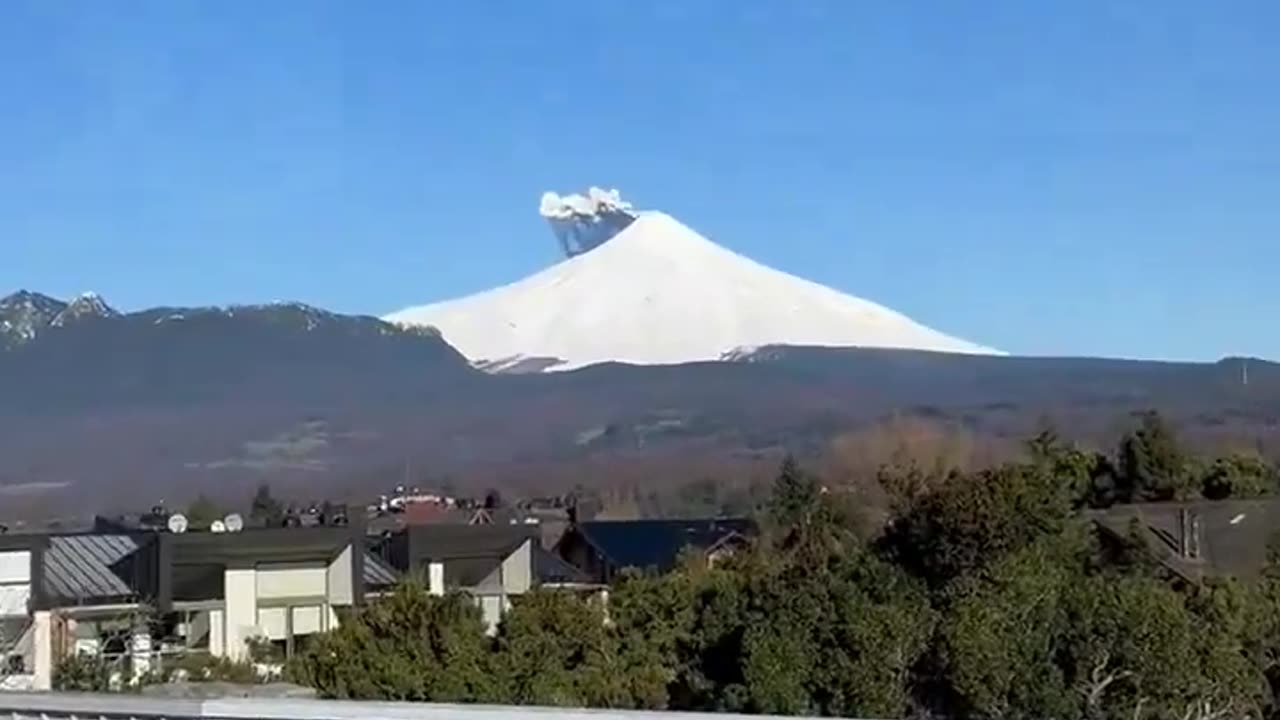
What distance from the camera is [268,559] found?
3969cm

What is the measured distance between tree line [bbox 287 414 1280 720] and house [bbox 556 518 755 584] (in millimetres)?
36533

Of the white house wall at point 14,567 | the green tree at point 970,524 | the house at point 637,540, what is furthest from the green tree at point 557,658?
the house at point 637,540

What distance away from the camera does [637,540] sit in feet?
231

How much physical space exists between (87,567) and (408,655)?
2196cm

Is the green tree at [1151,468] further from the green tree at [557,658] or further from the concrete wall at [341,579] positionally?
the green tree at [557,658]

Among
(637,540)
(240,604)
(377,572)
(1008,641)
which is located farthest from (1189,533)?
(637,540)

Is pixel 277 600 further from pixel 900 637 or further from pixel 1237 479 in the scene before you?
pixel 1237 479

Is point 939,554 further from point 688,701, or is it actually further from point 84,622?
point 84,622

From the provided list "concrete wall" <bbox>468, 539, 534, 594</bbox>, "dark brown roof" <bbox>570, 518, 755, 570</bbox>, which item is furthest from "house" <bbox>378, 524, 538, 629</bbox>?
"dark brown roof" <bbox>570, 518, 755, 570</bbox>

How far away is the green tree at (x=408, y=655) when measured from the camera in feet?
65.4

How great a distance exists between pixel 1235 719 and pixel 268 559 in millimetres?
23716

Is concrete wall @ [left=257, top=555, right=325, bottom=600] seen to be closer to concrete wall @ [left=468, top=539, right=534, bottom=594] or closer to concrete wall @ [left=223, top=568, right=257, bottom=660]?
concrete wall @ [left=223, top=568, right=257, bottom=660]

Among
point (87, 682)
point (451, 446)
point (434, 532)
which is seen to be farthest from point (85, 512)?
point (87, 682)

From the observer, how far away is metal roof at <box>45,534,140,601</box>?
39.1 metres
